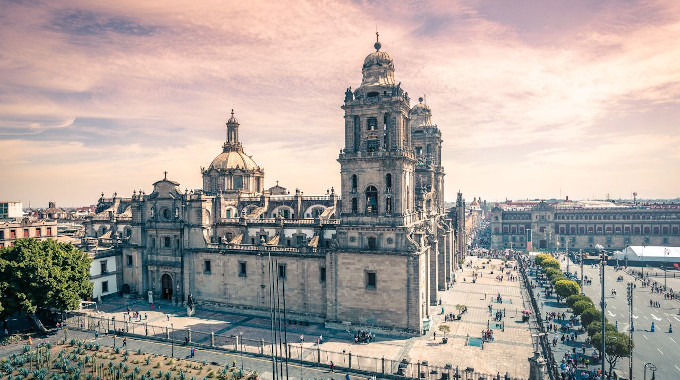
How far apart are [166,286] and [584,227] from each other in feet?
384

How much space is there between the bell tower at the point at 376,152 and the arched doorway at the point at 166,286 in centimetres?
3047

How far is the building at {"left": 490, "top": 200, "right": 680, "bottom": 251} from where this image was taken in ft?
372

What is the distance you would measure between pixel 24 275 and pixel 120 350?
1346cm

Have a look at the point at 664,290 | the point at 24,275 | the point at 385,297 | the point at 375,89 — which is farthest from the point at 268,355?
the point at 664,290

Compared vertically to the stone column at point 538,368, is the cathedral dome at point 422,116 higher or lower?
higher

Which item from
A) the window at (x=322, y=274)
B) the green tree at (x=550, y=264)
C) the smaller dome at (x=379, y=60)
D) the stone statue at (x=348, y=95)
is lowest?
the green tree at (x=550, y=264)

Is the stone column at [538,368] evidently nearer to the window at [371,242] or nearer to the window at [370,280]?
the window at [370,280]

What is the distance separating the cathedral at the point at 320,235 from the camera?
43.3 meters

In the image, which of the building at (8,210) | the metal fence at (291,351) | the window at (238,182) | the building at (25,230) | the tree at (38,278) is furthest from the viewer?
the building at (8,210)

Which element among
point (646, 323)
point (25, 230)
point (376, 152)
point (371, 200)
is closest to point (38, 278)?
point (25, 230)

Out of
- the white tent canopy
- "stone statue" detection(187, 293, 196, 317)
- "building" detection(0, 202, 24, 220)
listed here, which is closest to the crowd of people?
"stone statue" detection(187, 293, 196, 317)

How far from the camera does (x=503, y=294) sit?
63406mm

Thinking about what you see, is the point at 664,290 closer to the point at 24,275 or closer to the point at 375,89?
the point at 375,89

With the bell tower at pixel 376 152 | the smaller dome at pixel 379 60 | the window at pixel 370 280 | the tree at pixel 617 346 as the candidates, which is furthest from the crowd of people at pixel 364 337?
the smaller dome at pixel 379 60
